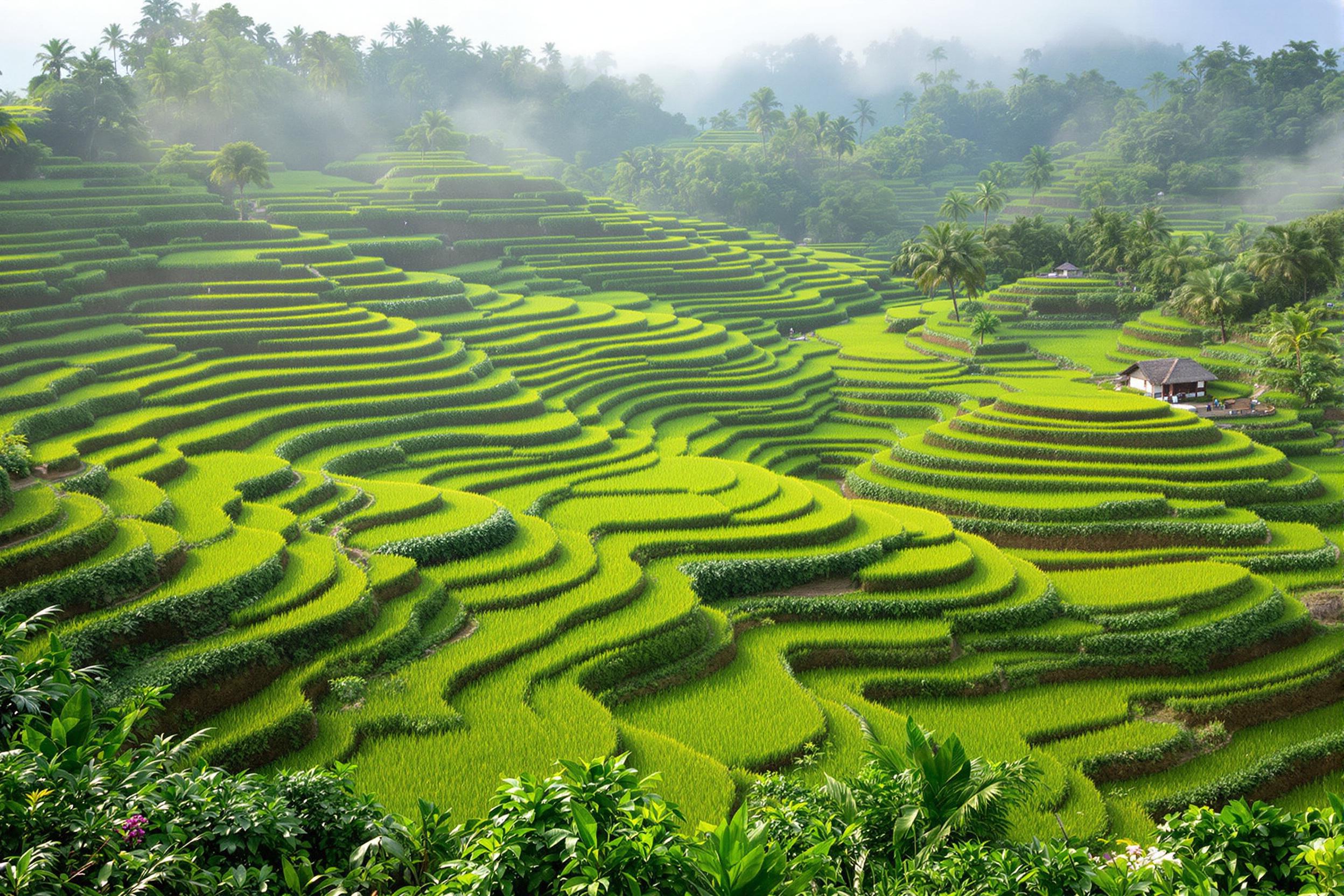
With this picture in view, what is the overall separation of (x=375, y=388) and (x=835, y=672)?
45.1 ft

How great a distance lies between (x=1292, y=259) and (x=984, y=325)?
10618mm

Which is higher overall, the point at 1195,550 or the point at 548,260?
the point at 548,260

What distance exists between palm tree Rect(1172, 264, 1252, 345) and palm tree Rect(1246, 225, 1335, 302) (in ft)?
2.83

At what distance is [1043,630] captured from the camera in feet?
48.3

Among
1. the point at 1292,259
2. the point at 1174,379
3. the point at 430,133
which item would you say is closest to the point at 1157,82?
the point at 1292,259

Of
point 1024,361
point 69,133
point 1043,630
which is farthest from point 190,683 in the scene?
point 69,133

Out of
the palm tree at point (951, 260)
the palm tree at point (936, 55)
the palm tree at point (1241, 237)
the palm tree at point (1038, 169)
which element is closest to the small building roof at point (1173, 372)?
the palm tree at point (951, 260)

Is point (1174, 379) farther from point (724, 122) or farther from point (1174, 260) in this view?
point (724, 122)

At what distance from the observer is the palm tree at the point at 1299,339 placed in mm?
28250

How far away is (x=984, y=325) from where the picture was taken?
116ft

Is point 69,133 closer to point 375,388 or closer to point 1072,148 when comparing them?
point 375,388

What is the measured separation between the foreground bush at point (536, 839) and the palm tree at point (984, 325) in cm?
3054

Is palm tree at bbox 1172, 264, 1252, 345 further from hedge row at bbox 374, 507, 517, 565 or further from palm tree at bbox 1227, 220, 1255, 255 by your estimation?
hedge row at bbox 374, 507, 517, 565

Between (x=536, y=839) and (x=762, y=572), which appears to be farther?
(x=762, y=572)
